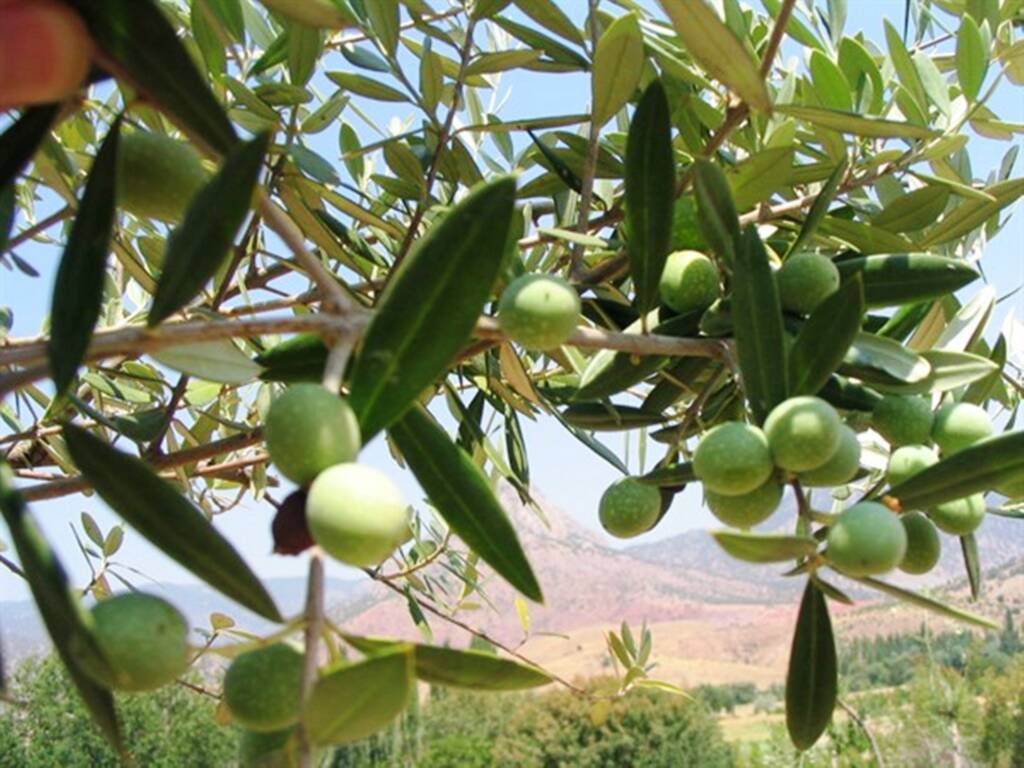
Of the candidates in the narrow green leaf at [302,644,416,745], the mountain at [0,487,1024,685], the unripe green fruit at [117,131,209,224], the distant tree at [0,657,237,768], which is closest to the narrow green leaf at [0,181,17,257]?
the unripe green fruit at [117,131,209,224]

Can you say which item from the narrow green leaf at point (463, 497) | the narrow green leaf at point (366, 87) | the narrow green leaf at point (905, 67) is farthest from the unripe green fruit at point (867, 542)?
the narrow green leaf at point (366, 87)

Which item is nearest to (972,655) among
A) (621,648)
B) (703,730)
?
(703,730)

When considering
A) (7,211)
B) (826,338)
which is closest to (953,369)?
(826,338)

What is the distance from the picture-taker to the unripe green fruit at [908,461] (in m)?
0.54

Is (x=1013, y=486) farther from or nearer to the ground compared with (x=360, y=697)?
farther from the ground

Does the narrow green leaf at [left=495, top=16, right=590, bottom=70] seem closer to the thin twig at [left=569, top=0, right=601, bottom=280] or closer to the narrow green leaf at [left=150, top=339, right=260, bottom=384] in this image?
the thin twig at [left=569, top=0, right=601, bottom=280]

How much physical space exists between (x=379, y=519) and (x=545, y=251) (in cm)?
76

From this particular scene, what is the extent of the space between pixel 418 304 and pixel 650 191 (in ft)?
0.68

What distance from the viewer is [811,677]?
52cm

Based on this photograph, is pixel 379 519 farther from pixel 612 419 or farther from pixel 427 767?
pixel 427 767

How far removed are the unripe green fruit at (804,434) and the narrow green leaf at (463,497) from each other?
0.11 metres

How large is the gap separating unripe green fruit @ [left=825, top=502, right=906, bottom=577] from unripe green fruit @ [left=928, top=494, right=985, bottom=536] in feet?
0.46

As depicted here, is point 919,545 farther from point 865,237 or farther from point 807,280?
point 865,237

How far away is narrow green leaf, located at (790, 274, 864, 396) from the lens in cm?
46
